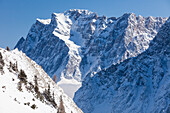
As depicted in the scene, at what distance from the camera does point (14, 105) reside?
138 ft

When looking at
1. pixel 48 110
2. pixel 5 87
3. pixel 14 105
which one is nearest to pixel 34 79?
pixel 48 110

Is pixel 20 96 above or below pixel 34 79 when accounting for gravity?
below

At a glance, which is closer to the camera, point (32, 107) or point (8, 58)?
point (32, 107)

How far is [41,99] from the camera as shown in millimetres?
53562

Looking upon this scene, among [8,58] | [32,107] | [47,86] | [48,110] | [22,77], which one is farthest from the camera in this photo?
[47,86]

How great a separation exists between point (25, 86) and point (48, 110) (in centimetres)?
467

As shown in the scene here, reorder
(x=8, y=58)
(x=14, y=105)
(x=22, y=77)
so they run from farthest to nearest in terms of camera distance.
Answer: (x=8, y=58), (x=22, y=77), (x=14, y=105)

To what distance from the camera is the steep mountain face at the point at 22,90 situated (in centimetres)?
4309

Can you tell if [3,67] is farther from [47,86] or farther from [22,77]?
[47,86]

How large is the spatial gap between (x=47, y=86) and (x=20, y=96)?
1813 centimetres

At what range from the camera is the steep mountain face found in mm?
43088

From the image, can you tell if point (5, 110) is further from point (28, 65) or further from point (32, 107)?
point (28, 65)

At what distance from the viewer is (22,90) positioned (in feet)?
162

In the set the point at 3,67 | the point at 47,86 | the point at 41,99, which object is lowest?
the point at 41,99
